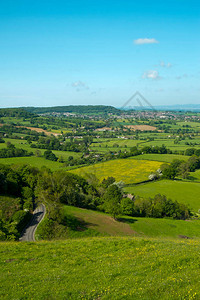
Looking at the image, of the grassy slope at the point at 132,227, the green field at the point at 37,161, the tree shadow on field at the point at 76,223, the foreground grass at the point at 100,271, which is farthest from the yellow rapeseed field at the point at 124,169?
the foreground grass at the point at 100,271

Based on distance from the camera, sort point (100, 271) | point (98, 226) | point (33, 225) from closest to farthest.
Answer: point (100, 271) < point (33, 225) < point (98, 226)

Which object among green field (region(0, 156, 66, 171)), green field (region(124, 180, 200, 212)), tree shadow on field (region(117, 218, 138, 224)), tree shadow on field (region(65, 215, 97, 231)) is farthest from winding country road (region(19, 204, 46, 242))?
green field (region(0, 156, 66, 171))

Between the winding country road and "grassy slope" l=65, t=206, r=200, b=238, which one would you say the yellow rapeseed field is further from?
the winding country road

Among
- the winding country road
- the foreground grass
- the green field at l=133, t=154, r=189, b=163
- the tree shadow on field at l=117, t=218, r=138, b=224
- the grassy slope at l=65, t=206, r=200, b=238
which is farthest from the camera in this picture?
the green field at l=133, t=154, r=189, b=163

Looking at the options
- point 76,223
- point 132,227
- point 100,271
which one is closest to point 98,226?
point 76,223

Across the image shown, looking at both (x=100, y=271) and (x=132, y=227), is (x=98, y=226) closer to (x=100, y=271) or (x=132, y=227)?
(x=132, y=227)

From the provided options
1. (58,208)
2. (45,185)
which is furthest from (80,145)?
(58,208)
